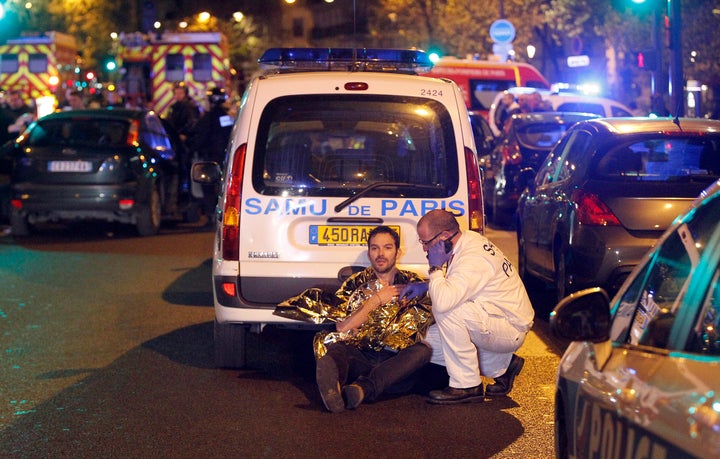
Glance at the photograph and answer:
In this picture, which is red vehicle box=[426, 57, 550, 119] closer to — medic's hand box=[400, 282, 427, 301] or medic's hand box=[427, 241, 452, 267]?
medic's hand box=[400, 282, 427, 301]

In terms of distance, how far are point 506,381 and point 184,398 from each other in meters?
1.81

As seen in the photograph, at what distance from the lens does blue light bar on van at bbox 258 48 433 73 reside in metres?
8.04

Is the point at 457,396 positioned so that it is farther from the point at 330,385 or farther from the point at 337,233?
the point at 337,233

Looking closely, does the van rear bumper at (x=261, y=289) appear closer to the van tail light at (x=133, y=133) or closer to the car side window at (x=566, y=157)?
the car side window at (x=566, y=157)

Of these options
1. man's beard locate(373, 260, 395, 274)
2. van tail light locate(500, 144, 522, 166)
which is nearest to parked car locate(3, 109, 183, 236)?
van tail light locate(500, 144, 522, 166)

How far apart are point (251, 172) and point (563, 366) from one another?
3.58 metres

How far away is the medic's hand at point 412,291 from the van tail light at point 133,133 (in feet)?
30.7

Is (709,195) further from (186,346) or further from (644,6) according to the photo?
(644,6)

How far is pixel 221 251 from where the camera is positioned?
24.2 ft

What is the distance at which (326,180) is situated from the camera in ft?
24.5

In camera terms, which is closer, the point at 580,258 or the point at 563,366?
the point at 563,366

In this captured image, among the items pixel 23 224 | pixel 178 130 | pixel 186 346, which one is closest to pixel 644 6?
pixel 178 130

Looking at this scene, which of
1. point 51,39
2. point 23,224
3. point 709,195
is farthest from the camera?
point 51,39

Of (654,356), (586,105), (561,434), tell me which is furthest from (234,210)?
(586,105)
